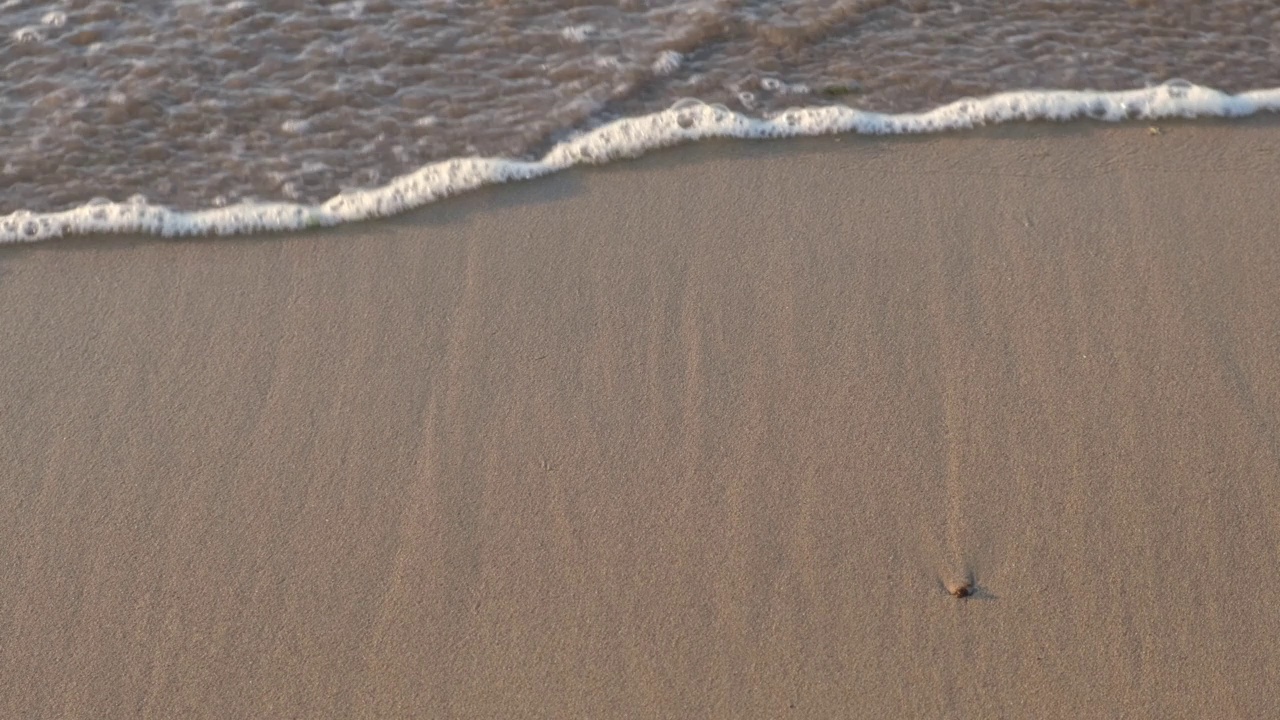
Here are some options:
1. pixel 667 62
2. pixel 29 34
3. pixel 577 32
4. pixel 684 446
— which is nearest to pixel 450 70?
pixel 577 32

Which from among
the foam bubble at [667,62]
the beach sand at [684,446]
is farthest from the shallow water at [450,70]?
the beach sand at [684,446]

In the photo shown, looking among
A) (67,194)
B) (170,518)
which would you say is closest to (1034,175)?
(170,518)

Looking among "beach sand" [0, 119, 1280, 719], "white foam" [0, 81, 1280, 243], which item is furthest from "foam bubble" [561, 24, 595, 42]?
"beach sand" [0, 119, 1280, 719]

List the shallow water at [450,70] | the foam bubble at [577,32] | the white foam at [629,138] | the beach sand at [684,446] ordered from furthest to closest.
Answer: the foam bubble at [577,32], the shallow water at [450,70], the white foam at [629,138], the beach sand at [684,446]

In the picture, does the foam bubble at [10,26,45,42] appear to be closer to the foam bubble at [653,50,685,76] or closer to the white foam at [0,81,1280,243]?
the white foam at [0,81,1280,243]

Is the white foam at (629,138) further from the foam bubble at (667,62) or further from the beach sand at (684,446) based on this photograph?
the foam bubble at (667,62)

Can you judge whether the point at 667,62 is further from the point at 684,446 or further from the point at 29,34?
the point at 29,34
